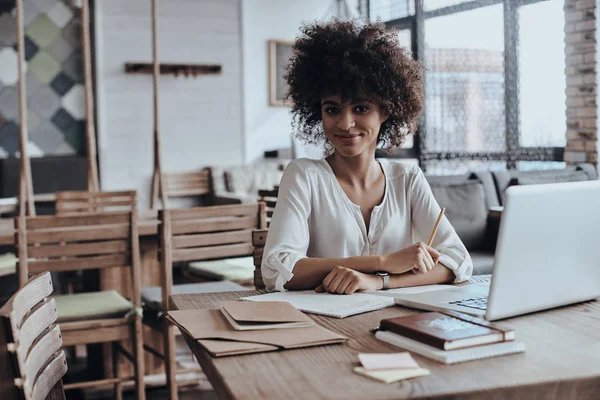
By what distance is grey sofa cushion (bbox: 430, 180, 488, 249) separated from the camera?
14.1 feet

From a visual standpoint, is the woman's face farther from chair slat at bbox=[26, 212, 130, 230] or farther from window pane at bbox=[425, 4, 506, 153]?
window pane at bbox=[425, 4, 506, 153]

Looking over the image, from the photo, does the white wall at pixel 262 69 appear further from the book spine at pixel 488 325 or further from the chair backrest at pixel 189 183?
the book spine at pixel 488 325

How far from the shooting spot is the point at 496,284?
1.23m

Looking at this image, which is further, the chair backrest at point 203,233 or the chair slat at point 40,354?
the chair backrest at point 203,233

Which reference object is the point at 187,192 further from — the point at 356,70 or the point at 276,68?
the point at 356,70

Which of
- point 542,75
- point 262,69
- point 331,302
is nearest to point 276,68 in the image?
point 262,69

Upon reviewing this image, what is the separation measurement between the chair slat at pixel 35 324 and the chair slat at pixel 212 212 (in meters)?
1.41

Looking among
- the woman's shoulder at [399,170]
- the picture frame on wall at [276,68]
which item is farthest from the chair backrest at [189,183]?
the woman's shoulder at [399,170]

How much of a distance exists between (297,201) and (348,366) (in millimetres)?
845

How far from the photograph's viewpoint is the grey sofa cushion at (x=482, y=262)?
150 inches

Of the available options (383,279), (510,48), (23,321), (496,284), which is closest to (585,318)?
(496,284)

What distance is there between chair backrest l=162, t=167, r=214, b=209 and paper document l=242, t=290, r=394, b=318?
5.47 metres

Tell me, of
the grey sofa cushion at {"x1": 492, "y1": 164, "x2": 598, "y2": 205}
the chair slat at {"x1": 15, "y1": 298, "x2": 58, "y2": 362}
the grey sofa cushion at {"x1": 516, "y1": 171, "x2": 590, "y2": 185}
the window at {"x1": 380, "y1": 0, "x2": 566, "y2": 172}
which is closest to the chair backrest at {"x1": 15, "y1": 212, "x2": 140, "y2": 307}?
the chair slat at {"x1": 15, "y1": 298, "x2": 58, "y2": 362}

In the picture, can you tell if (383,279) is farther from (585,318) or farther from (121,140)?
(121,140)
